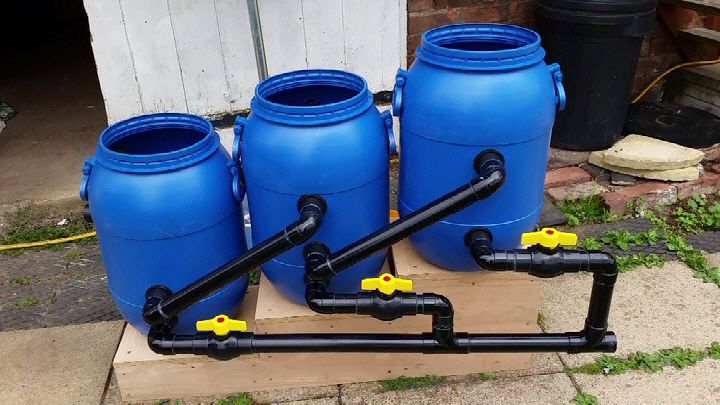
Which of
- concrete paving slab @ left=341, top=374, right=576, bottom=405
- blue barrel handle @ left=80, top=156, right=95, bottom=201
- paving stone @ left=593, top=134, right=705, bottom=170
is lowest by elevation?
concrete paving slab @ left=341, top=374, right=576, bottom=405

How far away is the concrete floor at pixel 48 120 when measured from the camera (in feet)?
11.7

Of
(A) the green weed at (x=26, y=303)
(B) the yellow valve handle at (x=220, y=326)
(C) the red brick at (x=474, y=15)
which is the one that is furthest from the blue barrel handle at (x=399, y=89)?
(A) the green weed at (x=26, y=303)

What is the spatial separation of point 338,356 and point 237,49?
1688mm

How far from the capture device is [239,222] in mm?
2055

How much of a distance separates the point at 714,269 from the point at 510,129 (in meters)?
1.43

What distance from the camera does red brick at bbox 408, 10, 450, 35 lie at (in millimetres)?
3297

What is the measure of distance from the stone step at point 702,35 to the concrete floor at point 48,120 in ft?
11.9

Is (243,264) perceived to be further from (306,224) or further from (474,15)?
(474,15)

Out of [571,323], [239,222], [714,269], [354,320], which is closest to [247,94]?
[239,222]

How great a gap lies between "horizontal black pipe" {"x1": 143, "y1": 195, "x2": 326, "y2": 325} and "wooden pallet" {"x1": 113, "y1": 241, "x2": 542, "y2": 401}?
268mm

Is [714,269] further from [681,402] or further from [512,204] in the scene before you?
[512,204]

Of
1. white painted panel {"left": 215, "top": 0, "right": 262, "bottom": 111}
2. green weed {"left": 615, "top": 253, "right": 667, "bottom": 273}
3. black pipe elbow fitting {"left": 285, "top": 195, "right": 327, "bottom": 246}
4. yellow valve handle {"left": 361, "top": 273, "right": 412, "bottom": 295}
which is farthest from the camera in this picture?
white painted panel {"left": 215, "top": 0, "right": 262, "bottom": 111}

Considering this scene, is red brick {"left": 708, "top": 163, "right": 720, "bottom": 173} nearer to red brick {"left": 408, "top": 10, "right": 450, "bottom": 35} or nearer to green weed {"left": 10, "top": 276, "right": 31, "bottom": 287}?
red brick {"left": 408, "top": 10, "right": 450, "bottom": 35}

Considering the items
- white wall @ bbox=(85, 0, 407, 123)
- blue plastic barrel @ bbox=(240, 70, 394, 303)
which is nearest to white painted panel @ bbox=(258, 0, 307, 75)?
white wall @ bbox=(85, 0, 407, 123)
